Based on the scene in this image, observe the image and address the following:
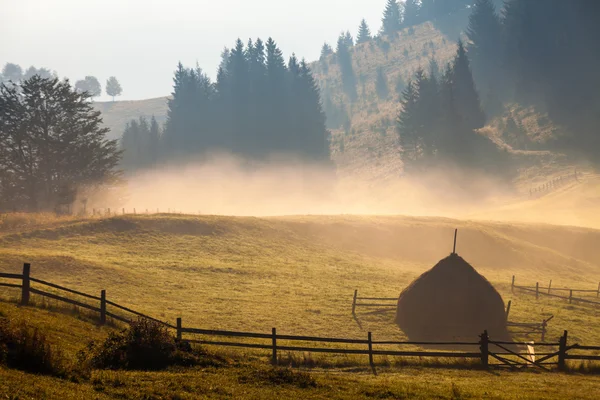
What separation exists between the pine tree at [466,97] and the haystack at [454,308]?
10608 cm

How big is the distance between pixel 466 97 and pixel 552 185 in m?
40.6

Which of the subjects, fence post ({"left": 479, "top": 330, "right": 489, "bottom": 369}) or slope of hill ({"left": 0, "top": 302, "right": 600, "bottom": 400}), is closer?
slope of hill ({"left": 0, "top": 302, "right": 600, "bottom": 400})

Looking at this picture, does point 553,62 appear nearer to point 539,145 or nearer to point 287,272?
point 539,145

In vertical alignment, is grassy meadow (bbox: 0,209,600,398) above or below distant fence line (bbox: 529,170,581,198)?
below

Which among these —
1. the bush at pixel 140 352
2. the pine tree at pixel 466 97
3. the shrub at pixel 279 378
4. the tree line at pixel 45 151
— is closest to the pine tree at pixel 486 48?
the pine tree at pixel 466 97

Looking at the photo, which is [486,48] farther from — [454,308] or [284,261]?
[454,308]

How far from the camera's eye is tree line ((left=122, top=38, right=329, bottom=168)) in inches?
6024

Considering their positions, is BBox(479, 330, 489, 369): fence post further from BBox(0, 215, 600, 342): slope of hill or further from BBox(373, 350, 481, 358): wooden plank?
BBox(0, 215, 600, 342): slope of hill

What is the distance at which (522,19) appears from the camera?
558 ft

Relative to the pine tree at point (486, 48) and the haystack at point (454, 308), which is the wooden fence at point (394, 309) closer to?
the haystack at point (454, 308)

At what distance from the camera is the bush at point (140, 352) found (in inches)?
690

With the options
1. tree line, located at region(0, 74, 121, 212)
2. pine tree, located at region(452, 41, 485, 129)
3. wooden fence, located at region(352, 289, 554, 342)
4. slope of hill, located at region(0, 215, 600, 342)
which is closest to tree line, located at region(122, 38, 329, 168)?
pine tree, located at region(452, 41, 485, 129)

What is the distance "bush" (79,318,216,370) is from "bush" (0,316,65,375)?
7.39 ft

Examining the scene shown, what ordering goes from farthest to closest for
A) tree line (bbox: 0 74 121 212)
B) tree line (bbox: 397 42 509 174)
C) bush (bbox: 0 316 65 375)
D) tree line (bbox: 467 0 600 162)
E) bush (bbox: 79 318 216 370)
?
tree line (bbox: 467 0 600 162) < tree line (bbox: 397 42 509 174) < tree line (bbox: 0 74 121 212) < bush (bbox: 79 318 216 370) < bush (bbox: 0 316 65 375)
